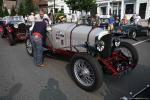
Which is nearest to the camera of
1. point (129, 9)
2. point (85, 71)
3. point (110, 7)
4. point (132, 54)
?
point (85, 71)

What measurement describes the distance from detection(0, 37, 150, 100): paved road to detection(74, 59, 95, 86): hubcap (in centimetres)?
22

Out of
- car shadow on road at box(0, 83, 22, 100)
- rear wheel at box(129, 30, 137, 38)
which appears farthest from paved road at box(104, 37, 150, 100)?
rear wheel at box(129, 30, 137, 38)

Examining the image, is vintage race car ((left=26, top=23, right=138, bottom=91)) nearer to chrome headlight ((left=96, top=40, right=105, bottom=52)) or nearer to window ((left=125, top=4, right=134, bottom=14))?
chrome headlight ((left=96, top=40, right=105, bottom=52))

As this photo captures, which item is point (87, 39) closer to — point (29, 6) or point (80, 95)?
point (80, 95)

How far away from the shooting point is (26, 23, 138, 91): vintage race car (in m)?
4.52

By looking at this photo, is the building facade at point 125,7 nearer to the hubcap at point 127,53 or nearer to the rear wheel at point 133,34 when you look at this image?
the rear wheel at point 133,34

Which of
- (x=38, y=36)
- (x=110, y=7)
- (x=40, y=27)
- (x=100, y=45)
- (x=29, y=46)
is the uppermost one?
(x=110, y=7)

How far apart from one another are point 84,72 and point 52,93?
0.87 meters

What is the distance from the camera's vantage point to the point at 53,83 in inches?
205

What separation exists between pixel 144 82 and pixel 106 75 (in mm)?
1016

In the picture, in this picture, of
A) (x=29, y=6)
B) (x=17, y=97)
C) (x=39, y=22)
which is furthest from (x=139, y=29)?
(x=29, y=6)

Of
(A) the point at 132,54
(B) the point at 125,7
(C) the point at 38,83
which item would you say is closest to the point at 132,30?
(A) the point at 132,54

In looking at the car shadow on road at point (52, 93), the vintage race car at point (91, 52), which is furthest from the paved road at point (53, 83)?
the vintage race car at point (91, 52)

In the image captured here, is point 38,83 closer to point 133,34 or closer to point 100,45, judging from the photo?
point 100,45
